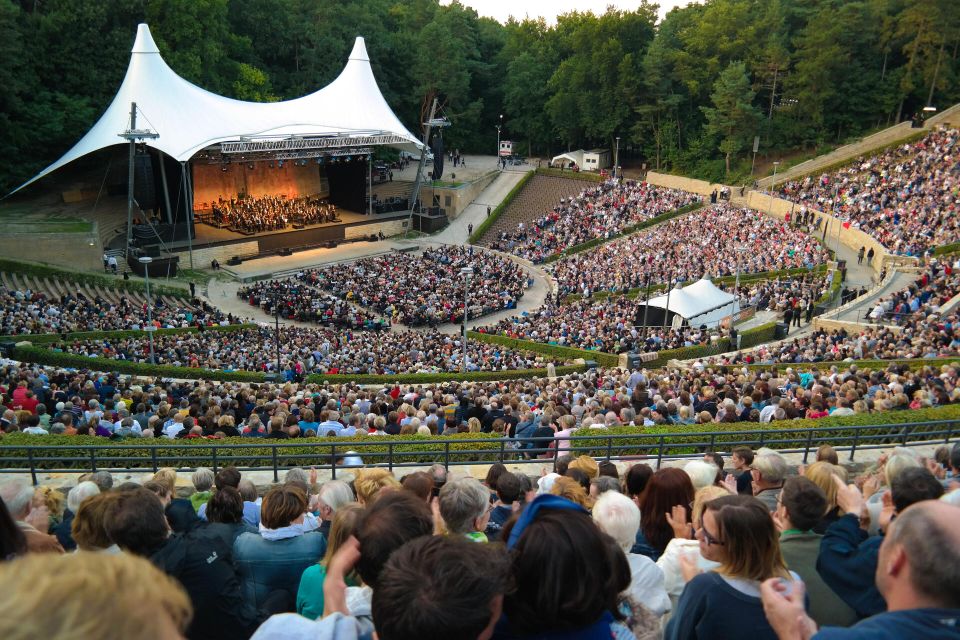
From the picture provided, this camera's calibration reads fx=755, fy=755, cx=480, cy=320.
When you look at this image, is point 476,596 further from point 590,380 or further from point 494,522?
point 590,380

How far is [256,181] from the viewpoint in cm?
4409

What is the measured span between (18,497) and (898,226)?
3391 centimetres

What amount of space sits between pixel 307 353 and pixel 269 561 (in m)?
17.3

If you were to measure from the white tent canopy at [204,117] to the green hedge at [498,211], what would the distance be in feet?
21.1

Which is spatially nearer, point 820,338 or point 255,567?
point 255,567

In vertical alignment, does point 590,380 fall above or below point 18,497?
below

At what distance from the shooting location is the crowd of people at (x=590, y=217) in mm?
40844

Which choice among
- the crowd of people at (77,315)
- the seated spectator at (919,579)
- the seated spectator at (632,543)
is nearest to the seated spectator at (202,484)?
the seated spectator at (632,543)

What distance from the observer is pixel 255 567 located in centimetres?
432

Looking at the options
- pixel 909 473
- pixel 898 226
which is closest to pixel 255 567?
pixel 909 473

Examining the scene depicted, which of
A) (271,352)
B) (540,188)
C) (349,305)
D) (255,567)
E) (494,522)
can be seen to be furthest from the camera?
(540,188)

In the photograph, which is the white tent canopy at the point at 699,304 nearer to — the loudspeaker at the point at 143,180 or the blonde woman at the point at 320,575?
the blonde woman at the point at 320,575

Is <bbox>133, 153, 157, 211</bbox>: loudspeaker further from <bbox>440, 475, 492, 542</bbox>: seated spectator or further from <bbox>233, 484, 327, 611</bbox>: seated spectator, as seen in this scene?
<bbox>440, 475, 492, 542</bbox>: seated spectator

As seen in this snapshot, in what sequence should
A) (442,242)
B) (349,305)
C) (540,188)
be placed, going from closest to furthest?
(349,305) < (442,242) < (540,188)
